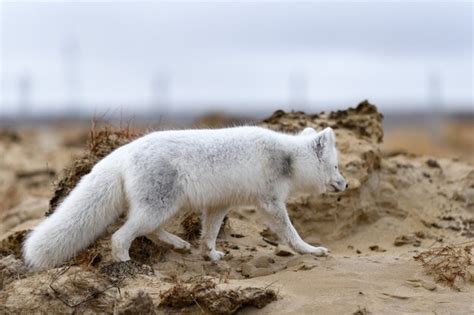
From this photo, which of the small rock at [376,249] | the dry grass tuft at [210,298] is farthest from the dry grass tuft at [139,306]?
the small rock at [376,249]

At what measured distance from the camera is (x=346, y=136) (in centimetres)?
912

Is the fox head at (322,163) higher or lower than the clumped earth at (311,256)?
higher

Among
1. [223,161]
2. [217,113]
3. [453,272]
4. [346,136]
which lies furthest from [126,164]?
[217,113]

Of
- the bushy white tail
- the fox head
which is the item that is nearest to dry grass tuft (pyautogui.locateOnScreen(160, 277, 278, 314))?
the bushy white tail

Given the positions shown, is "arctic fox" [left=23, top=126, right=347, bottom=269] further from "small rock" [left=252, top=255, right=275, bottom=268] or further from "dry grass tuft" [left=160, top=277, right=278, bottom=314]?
"dry grass tuft" [left=160, top=277, right=278, bottom=314]

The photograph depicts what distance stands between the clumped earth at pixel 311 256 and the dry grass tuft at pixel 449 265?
11 mm

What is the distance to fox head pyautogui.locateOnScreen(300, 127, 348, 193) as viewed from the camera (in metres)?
7.28

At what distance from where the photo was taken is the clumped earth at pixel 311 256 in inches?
216

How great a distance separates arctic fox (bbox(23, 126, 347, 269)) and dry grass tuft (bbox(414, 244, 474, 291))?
0.94 metres

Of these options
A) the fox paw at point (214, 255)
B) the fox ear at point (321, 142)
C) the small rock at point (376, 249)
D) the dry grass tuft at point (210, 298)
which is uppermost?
the fox ear at point (321, 142)

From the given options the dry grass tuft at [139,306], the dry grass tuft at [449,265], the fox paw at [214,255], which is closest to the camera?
the dry grass tuft at [139,306]

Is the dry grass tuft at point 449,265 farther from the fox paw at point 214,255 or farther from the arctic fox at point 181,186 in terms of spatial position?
the fox paw at point 214,255

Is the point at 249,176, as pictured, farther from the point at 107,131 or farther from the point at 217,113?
the point at 217,113

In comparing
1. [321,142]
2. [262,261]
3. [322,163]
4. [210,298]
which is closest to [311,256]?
[262,261]
